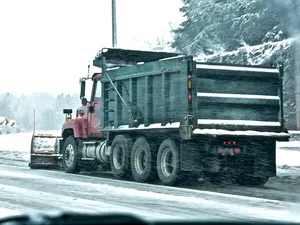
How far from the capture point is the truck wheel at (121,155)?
53.8ft

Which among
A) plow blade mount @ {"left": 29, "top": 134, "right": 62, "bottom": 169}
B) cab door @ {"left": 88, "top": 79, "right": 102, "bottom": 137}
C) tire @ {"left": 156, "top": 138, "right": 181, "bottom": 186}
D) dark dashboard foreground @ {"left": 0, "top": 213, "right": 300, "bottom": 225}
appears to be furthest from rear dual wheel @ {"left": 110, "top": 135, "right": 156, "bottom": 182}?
dark dashboard foreground @ {"left": 0, "top": 213, "right": 300, "bottom": 225}

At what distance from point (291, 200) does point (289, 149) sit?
14363 mm

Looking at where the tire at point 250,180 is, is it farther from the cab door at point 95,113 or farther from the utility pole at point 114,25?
the utility pole at point 114,25

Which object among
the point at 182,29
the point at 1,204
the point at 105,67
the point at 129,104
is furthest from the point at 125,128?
the point at 182,29

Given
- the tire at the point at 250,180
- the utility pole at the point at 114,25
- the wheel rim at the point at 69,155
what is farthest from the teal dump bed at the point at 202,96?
the utility pole at the point at 114,25

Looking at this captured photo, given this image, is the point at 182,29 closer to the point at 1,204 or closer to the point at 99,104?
the point at 99,104

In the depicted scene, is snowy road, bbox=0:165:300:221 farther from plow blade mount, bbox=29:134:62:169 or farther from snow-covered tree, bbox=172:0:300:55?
snow-covered tree, bbox=172:0:300:55

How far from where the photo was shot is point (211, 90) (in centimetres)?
1441

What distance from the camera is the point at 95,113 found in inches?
731

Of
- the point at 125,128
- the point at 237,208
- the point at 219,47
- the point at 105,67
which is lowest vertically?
the point at 237,208

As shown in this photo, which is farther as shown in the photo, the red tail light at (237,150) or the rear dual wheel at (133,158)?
the rear dual wheel at (133,158)

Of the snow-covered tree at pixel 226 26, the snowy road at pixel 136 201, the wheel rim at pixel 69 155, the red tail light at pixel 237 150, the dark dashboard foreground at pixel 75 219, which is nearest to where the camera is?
the dark dashboard foreground at pixel 75 219

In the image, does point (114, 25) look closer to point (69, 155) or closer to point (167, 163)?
point (69, 155)

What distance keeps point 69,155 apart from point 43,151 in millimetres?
1952
